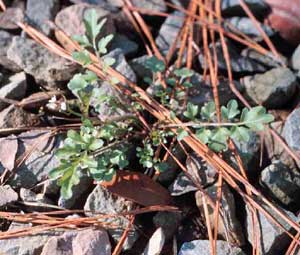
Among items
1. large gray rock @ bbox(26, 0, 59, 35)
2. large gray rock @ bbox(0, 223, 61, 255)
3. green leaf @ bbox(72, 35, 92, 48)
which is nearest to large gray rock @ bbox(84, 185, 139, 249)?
large gray rock @ bbox(0, 223, 61, 255)

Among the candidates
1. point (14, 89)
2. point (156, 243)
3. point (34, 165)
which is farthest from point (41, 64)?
point (156, 243)

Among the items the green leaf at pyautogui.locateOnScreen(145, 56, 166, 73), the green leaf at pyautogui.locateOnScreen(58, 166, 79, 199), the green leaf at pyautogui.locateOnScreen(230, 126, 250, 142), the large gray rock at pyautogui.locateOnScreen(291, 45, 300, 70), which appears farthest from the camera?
the large gray rock at pyautogui.locateOnScreen(291, 45, 300, 70)

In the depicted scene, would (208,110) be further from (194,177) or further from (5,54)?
(5,54)

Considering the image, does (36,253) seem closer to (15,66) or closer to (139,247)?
(139,247)

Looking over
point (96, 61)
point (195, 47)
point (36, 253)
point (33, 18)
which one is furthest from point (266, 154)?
point (33, 18)

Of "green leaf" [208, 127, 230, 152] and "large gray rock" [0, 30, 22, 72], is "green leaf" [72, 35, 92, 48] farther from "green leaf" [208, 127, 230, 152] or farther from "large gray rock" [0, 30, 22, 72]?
"green leaf" [208, 127, 230, 152]

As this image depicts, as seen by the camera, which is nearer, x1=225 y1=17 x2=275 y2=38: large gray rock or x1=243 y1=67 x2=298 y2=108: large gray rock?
x1=243 y1=67 x2=298 y2=108: large gray rock
